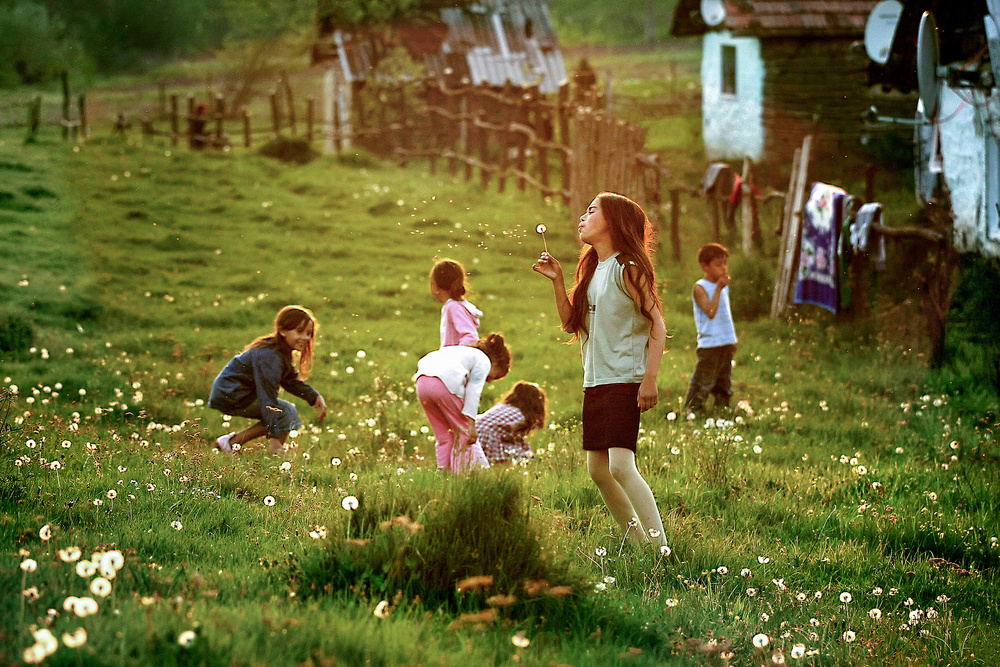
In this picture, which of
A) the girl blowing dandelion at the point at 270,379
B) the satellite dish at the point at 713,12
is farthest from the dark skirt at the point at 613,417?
the satellite dish at the point at 713,12

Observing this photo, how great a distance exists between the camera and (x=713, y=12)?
922 inches

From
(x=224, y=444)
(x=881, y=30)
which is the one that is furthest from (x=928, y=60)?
(x=224, y=444)

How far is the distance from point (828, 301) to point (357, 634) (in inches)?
336

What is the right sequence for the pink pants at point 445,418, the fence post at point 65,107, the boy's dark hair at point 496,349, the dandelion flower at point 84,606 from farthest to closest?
the fence post at point 65,107 → the boy's dark hair at point 496,349 → the pink pants at point 445,418 → the dandelion flower at point 84,606

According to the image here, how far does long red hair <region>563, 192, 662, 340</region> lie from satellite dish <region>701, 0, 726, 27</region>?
19790mm

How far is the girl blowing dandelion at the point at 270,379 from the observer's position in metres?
6.46

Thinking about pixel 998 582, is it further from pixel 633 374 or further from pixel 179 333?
pixel 179 333

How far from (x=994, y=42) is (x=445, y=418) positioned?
7.62 m

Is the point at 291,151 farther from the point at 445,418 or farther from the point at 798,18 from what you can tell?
the point at 445,418

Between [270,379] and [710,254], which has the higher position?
[710,254]

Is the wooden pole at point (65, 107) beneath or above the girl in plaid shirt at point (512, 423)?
above

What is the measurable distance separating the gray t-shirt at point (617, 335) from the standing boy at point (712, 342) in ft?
10.6

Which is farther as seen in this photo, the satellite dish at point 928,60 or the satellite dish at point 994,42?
the satellite dish at point 928,60

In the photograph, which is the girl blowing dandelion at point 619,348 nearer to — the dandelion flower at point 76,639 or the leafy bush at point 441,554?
the leafy bush at point 441,554
